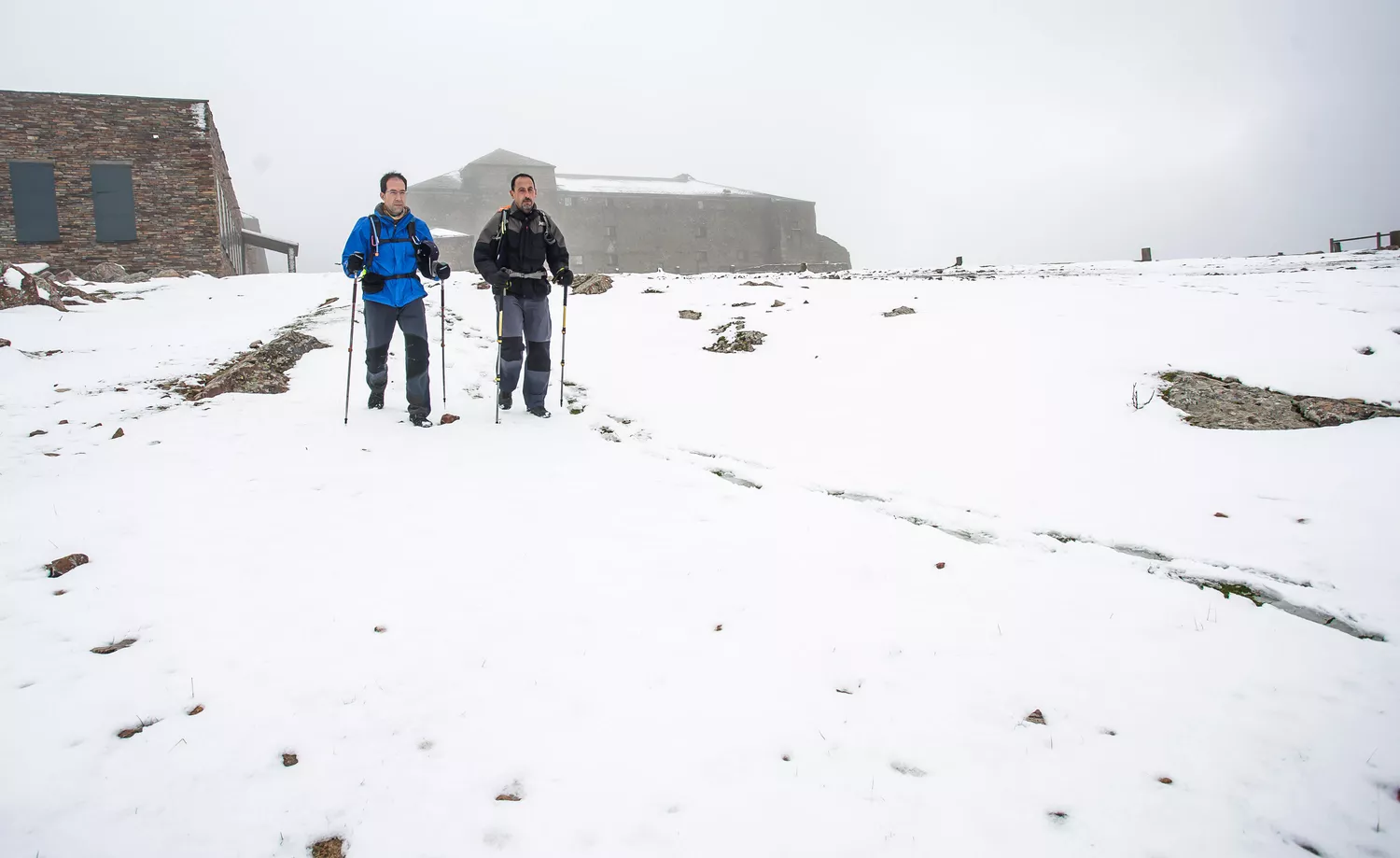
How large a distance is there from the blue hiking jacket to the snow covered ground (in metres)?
1.41

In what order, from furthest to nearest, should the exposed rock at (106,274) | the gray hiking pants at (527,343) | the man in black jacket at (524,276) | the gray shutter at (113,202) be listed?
the gray shutter at (113,202) → the exposed rock at (106,274) → the gray hiking pants at (527,343) → the man in black jacket at (524,276)

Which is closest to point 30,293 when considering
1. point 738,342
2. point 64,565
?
point 64,565

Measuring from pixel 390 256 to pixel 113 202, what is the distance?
864 inches

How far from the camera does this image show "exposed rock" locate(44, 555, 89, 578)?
3764 mm

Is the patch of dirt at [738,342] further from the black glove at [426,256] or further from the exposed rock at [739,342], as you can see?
the black glove at [426,256]

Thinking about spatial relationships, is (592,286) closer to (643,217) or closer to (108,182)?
(108,182)

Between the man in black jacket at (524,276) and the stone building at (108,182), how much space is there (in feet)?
69.8

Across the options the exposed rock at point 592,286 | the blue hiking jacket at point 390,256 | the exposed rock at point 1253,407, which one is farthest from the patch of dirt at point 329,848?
the exposed rock at point 592,286

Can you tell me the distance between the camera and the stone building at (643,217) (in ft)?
189

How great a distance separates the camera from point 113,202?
68.8ft

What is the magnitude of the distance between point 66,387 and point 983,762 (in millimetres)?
10839

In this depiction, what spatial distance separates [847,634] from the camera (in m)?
3.40

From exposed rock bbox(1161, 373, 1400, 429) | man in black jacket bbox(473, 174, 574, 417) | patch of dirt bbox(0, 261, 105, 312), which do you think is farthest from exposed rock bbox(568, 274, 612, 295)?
exposed rock bbox(1161, 373, 1400, 429)

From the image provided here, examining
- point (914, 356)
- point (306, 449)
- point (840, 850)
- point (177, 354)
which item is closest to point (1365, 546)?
point (840, 850)
